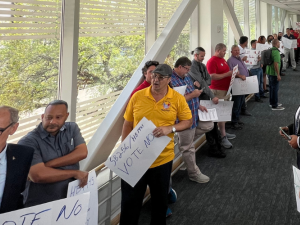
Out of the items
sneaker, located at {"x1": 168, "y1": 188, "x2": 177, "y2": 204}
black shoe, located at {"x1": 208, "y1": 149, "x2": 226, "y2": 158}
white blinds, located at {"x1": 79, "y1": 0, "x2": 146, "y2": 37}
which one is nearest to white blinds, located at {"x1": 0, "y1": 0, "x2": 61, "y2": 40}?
white blinds, located at {"x1": 79, "y1": 0, "x2": 146, "y2": 37}

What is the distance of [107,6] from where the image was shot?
2.78 meters

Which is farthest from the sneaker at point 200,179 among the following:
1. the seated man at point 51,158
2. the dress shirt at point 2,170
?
the dress shirt at point 2,170

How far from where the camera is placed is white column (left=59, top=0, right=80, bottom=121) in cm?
229

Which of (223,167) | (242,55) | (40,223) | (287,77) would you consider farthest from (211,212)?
(287,77)

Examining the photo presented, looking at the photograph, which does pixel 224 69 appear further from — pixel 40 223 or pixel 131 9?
pixel 40 223

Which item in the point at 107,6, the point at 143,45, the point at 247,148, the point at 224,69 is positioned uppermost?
the point at 107,6

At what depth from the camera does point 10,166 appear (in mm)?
1367

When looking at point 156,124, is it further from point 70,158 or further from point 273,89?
point 273,89

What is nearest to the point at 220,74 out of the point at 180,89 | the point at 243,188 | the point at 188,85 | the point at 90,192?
the point at 188,85

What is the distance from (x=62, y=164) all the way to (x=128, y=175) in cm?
53

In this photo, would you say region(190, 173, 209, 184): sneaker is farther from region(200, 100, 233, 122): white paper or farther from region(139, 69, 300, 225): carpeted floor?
region(200, 100, 233, 122): white paper

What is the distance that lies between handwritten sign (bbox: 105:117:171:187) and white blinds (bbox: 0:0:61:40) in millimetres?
1034

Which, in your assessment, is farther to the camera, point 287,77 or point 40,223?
point 287,77

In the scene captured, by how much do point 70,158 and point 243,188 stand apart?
2.19 metres
